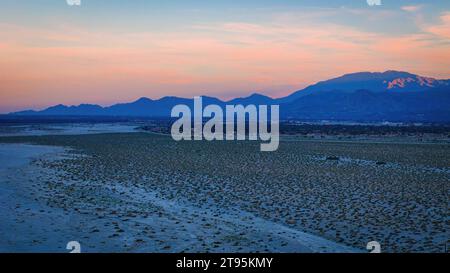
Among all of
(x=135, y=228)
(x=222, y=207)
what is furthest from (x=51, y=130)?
(x=135, y=228)

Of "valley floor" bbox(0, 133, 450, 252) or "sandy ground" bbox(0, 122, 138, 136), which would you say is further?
"sandy ground" bbox(0, 122, 138, 136)

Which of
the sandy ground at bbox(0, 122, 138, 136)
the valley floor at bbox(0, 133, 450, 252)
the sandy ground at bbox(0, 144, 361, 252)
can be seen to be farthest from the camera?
the sandy ground at bbox(0, 122, 138, 136)

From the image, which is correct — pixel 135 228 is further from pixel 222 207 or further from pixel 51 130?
pixel 51 130

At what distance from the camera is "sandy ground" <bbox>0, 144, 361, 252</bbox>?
10930mm

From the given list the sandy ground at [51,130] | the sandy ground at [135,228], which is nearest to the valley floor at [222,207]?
the sandy ground at [135,228]

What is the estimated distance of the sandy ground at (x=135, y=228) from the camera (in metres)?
10.9

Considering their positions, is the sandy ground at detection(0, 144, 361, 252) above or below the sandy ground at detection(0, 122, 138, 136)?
below

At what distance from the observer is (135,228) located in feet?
41.6

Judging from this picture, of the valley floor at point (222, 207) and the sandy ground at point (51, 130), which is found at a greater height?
the sandy ground at point (51, 130)

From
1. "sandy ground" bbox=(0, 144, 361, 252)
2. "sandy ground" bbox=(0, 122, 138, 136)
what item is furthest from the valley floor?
"sandy ground" bbox=(0, 122, 138, 136)

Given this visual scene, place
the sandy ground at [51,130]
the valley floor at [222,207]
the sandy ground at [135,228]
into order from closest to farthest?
1. the sandy ground at [135,228]
2. the valley floor at [222,207]
3. the sandy ground at [51,130]

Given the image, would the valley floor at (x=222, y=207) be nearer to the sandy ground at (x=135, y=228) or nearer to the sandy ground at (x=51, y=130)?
the sandy ground at (x=135, y=228)

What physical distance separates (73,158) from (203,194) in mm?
18001

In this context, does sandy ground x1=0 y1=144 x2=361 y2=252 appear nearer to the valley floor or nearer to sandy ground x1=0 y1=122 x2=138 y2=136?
the valley floor
